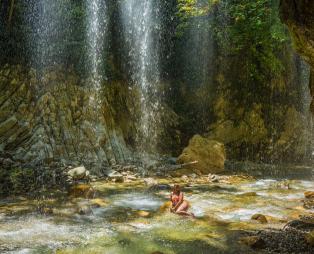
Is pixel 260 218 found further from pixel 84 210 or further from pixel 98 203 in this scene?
pixel 98 203

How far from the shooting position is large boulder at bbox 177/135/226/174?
16.5 metres

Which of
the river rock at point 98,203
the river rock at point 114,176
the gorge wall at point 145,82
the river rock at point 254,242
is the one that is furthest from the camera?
the gorge wall at point 145,82

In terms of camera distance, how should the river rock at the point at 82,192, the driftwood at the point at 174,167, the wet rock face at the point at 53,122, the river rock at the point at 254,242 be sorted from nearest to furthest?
the river rock at the point at 254,242 → the river rock at the point at 82,192 → the wet rock face at the point at 53,122 → the driftwood at the point at 174,167

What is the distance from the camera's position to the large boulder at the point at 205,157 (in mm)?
16503

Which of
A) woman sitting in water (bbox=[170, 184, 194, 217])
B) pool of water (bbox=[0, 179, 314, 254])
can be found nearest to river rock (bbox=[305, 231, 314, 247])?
pool of water (bbox=[0, 179, 314, 254])

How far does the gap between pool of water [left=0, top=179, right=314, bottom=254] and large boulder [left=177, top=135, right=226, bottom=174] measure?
393cm

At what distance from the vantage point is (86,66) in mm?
17703

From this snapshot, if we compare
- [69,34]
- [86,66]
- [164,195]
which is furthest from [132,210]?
[69,34]

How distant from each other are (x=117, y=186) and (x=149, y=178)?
1874mm

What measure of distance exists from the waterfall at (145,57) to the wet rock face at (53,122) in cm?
269

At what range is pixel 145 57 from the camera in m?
20.6

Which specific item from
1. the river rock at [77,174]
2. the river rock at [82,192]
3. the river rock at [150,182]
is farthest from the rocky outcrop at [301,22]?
the river rock at [77,174]

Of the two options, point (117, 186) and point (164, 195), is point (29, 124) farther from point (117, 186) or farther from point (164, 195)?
point (164, 195)

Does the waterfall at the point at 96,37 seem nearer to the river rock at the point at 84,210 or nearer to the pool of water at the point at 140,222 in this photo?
the pool of water at the point at 140,222
